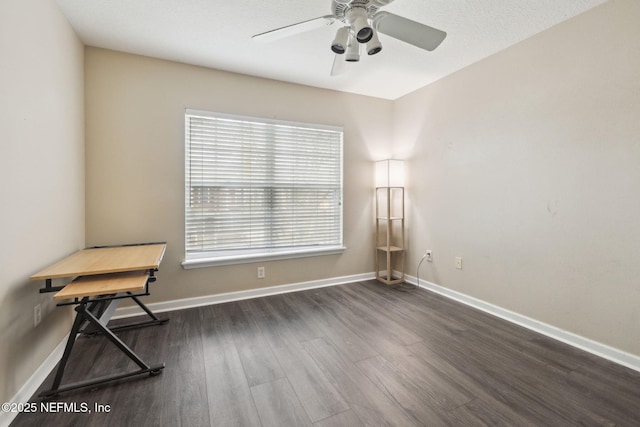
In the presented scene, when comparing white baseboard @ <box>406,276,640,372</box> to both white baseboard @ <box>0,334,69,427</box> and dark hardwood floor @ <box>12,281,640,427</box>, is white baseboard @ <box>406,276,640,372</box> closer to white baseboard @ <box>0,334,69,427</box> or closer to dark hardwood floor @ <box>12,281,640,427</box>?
dark hardwood floor @ <box>12,281,640,427</box>

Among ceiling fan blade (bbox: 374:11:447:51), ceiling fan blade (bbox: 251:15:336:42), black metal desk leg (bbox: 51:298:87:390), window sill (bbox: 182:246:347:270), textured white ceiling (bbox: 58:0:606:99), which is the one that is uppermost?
textured white ceiling (bbox: 58:0:606:99)

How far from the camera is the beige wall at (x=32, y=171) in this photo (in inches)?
54.2

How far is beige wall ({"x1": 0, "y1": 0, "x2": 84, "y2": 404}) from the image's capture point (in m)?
1.38

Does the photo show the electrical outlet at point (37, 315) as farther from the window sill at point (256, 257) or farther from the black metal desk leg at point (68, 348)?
the window sill at point (256, 257)

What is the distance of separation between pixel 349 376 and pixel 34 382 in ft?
6.16

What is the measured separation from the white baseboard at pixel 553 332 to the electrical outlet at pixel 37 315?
352 cm

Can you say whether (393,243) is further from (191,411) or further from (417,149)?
(191,411)

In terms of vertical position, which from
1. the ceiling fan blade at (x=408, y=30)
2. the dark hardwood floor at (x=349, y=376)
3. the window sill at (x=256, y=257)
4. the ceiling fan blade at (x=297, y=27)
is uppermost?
the ceiling fan blade at (x=297, y=27)

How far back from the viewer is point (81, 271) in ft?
5.25

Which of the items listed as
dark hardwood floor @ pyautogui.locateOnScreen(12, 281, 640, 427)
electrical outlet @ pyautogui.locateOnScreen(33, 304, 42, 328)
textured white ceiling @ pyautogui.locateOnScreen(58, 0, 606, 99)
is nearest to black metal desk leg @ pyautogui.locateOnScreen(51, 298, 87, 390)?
dark hardwood floor @ pyautogui.locateOnScreen(12, 281, 640, 427)

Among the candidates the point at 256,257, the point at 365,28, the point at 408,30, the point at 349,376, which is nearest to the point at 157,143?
the point at 256,257

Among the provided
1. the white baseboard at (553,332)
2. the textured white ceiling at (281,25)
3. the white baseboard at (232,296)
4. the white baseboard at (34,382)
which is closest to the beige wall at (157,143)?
the white baseboard at (232,296)

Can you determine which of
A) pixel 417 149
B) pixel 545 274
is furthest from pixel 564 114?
pixel 417 149

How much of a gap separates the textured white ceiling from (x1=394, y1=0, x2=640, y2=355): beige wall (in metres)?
0.24
